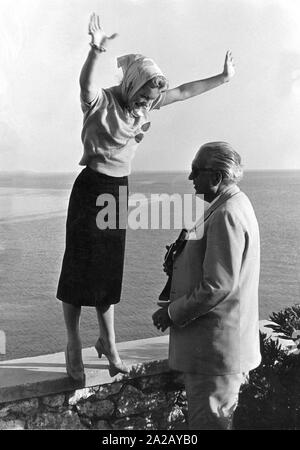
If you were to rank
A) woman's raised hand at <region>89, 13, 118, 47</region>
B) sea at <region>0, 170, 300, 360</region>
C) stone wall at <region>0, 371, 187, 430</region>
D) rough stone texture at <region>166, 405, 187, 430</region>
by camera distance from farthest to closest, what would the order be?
sea at <region>0, 170, 300, 360</region> < rough stone texture at <region>166, 405, 187, 430</region> < stone wall at <region>0, 371, 187, 430</region> < woman's raised hand at <region>89, 13, 118, 47</region>

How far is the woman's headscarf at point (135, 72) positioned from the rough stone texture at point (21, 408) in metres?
1.26

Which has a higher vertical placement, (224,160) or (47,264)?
(224,160)

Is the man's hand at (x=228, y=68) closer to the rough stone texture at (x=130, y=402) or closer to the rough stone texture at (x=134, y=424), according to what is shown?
the rough stone texture at (x=130, y=402)

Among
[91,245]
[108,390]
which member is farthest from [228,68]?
[108,390]

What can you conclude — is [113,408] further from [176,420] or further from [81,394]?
[176,420]

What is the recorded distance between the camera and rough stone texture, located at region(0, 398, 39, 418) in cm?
252

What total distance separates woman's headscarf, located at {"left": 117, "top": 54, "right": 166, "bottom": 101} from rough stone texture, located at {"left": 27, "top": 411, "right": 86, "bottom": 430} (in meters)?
1.30

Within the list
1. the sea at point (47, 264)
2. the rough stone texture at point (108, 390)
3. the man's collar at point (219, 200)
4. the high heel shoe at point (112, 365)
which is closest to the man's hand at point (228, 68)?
the sea at point (47, 264)

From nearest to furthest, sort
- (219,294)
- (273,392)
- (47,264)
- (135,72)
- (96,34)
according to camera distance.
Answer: (219,294) < (96,34) < (135,72) < (273,392) < (47,264)

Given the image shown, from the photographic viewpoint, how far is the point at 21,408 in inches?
100

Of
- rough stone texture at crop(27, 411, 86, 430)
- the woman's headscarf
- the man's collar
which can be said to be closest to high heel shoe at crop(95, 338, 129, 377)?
rough stone texture at crop(27, 411, 86, 430)

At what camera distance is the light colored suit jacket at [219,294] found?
84.4 inches

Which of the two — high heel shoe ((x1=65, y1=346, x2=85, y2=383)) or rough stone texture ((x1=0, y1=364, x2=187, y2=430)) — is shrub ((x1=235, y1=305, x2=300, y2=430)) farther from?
high heel shoe ((x1=65, y1=346, x2=85, y2=383))

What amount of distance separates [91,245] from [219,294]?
62 cm
